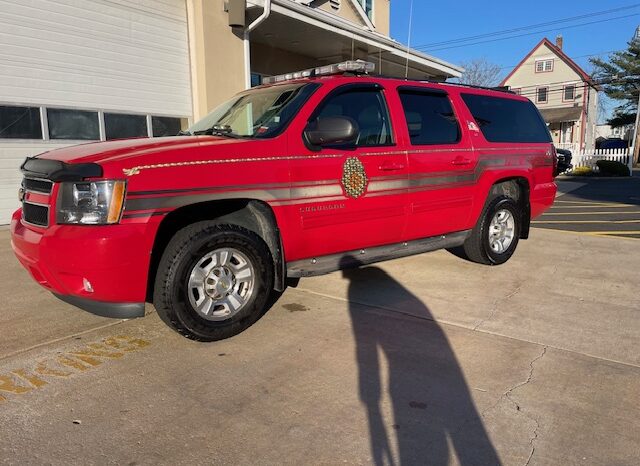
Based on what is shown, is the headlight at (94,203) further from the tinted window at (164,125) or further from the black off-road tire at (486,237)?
the tinted window at (164,125)

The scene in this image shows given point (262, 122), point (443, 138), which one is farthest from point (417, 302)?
point (262, 122)

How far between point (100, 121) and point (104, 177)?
7.41m

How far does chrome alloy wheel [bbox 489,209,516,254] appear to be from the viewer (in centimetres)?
577

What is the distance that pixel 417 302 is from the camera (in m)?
4.56

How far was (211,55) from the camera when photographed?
1066 centimetres

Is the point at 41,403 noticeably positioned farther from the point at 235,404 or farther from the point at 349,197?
the point at 349,197

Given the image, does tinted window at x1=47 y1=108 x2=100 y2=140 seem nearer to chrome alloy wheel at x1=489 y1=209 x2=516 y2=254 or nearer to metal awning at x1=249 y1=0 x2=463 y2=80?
metal awning at x1=249 y1=0 x2=463 y2=80

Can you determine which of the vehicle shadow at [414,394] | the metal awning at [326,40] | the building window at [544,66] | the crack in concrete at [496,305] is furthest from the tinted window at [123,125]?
the building window at [544,66]

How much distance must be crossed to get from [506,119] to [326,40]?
28.1 feet

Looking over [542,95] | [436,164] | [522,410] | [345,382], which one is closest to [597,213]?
[436,164]

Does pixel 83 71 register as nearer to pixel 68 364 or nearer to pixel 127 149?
pixel 127 149

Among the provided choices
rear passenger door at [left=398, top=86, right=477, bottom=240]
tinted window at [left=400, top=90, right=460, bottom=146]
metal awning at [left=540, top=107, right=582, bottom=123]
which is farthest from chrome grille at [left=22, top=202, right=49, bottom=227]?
metal awning at [left=540, top=107, right=582, bottom=123]

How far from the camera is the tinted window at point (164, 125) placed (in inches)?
419

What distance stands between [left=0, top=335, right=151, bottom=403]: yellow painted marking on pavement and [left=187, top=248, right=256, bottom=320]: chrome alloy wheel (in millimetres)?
555
